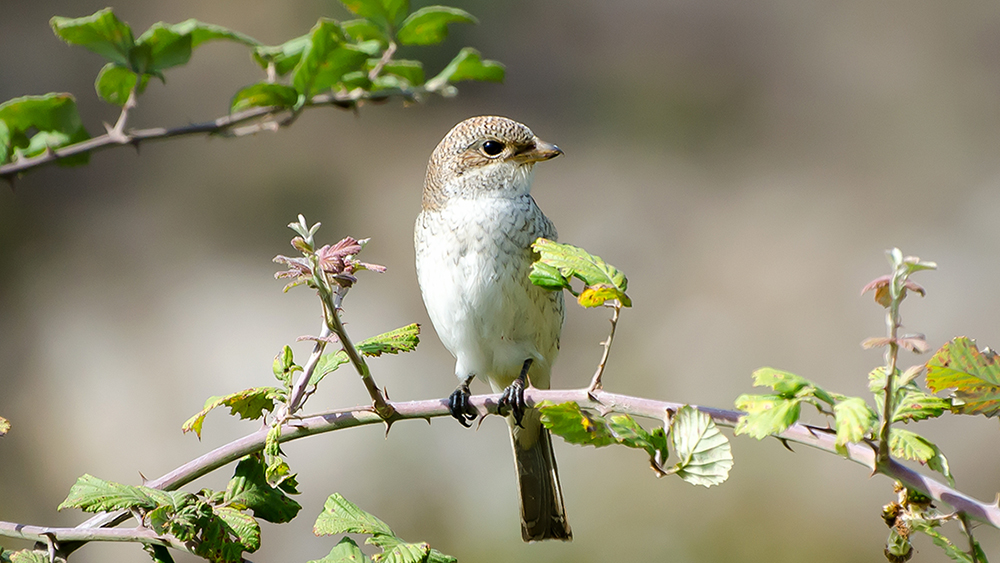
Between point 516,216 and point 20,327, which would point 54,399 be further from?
point 516,216

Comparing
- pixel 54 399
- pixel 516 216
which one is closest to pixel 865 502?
pixel 516 216

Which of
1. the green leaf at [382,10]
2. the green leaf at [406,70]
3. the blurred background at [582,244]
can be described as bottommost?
the blurred background at [582,244]

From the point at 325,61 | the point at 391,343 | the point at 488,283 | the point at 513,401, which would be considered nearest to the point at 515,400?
the point at 513,401

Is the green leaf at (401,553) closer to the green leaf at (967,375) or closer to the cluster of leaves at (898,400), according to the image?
the cluster of leaves at (898,400)

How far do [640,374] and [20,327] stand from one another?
3.52m

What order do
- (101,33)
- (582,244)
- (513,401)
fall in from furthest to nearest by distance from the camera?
1. (582,244)
2. (513,401)
3. (101,33)

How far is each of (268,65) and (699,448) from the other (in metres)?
1.36

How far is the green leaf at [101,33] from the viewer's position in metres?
1.63

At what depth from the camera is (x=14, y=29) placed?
521 cm

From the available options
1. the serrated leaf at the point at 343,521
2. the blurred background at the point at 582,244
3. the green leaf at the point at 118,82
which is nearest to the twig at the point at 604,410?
the serrated leaf at the point at 343,521

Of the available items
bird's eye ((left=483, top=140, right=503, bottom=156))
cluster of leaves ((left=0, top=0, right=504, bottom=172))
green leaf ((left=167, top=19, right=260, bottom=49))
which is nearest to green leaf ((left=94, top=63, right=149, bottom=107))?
cluster of leaves ((left=0, top=0, right=504, bottom=172))

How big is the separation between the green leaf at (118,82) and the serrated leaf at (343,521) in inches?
37.7

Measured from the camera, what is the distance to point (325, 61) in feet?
5.81

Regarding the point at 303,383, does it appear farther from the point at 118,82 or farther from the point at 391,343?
the point at 118,82
